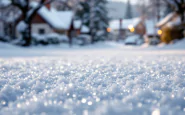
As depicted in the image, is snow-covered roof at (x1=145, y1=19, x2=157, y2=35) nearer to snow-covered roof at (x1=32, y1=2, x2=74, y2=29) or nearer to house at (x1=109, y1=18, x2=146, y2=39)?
house at (x1=109, y1=18, x2=146, y2=39)

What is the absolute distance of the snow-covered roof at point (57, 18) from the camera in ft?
90.5

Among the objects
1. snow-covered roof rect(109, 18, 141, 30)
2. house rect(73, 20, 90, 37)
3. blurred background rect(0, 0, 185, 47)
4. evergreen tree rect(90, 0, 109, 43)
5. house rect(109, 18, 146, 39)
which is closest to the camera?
blurred background rect(0, 0, 185, 47)

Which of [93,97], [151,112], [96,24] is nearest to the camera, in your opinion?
[151,112]

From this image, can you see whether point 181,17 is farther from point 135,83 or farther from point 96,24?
point 96,24

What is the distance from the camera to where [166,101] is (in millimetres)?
1646

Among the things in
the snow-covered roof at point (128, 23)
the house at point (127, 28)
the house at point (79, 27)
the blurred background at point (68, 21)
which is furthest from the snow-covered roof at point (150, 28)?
the snow-covered roof at point (128, 23)

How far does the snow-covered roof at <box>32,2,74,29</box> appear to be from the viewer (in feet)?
90.5

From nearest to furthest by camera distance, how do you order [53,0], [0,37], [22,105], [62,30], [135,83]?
[22,105]
[135,83]
[53,0]
[0,37]
[62,30]

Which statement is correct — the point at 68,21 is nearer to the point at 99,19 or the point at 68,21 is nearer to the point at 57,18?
the point at 57,18

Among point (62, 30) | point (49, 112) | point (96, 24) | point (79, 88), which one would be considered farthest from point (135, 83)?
point (96, 24)

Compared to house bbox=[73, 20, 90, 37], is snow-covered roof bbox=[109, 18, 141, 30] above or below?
above

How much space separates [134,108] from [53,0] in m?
17.7

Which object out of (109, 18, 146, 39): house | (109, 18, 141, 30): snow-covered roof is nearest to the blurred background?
(109, 18, 146, 39): house

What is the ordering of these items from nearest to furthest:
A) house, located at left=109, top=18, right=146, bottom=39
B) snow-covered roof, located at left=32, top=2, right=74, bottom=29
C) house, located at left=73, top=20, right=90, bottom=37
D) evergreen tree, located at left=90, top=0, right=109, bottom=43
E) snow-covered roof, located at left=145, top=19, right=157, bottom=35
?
snow-covered roof, located at left=32, top=2, right=74, bottom=29 < evergreen tree, located at left=90, top=0, right=109, bottom=43 < house, located at left=73, top=20, right=90, bottom=37 < snow-covered roof, located at left=145, top=19, right=157, bottom=35 < house, located at left=109, top=18, right=146, bottom=39
